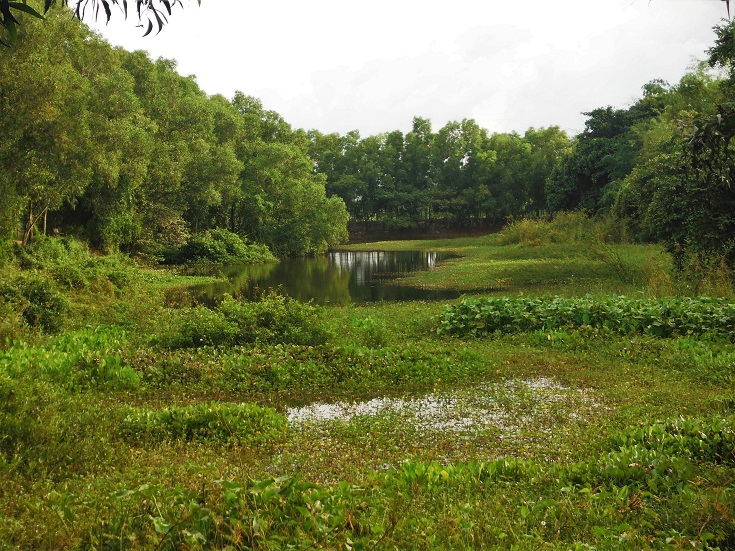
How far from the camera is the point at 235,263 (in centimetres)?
4109

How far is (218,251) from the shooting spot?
4078 cm

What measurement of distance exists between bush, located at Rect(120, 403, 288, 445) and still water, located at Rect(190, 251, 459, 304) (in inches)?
451

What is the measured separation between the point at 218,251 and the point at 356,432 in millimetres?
34661

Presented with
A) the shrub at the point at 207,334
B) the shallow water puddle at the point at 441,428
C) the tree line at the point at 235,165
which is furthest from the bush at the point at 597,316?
the shrub at the point at 207,334

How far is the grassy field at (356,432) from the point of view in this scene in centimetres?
409

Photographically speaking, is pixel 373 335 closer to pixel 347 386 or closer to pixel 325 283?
pixel 347 386

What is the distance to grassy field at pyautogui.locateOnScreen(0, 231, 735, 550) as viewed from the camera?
13.4 feet

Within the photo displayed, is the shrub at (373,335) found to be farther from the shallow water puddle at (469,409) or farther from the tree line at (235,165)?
the tree line at (235,165)

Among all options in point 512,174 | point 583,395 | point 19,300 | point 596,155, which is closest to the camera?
point 583,395

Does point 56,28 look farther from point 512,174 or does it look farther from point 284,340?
point 512,174

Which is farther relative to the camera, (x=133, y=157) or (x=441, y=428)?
(x=133, y=157)

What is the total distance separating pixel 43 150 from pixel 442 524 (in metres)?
23.3

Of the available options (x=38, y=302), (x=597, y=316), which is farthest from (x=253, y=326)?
(x=597, y=316)

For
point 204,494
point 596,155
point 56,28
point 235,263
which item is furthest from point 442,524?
point 596,155
